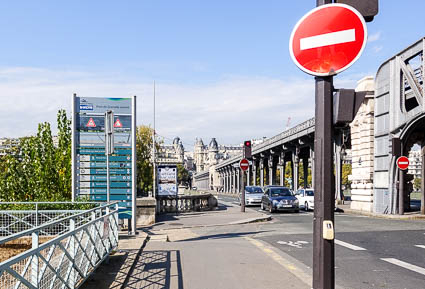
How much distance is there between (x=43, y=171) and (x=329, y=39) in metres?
17.0

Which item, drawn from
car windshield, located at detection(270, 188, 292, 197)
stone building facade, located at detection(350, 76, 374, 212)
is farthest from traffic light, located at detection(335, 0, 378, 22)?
car windshield, located at detection(270, 188, 292, 197)

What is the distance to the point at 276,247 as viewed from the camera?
41.7 feet

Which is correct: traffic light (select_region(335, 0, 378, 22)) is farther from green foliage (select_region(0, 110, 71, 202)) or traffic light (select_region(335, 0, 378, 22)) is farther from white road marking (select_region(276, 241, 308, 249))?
green foliage (select_region(0, 110, 71, 202))

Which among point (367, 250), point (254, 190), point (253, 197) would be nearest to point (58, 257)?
point (367, 250)

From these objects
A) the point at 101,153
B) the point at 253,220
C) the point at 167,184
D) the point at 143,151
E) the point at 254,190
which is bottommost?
the point at 253,220

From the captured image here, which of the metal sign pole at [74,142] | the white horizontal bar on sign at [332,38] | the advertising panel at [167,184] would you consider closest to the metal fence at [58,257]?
the white horizontal bar on sign at [332,38]

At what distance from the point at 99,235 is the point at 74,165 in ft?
24.0

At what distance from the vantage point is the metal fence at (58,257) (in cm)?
436

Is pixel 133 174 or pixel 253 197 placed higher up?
pixel 133 174

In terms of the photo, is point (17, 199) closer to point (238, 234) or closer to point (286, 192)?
point (238, 234)

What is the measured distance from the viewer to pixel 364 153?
29047 mm

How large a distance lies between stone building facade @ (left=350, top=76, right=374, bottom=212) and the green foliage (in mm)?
17359

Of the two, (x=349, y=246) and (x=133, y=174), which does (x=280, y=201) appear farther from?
(x=349, y=246)

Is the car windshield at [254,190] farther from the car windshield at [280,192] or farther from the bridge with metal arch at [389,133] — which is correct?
the bridge with metal arch at [389,133]
